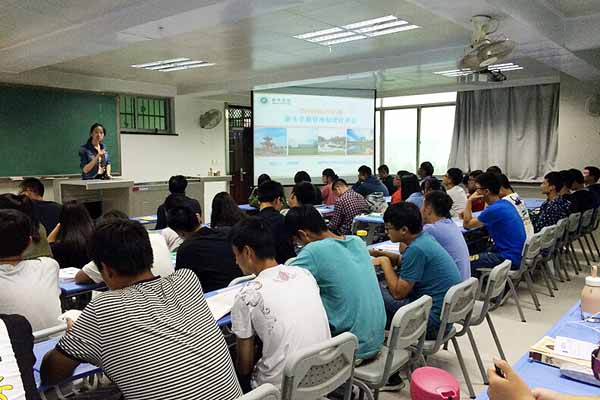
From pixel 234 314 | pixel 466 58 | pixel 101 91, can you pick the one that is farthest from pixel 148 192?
pixel 234 314

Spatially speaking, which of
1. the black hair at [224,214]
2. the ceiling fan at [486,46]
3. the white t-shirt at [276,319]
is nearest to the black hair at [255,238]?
the white t-shirt at [276,319]

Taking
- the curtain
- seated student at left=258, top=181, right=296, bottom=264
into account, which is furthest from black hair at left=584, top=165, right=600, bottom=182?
seated student at left=258, top=181, right=296, bottom=264

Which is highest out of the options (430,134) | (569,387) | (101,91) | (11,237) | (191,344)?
(101,91)

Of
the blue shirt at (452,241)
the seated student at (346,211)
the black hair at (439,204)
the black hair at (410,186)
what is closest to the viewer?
the blue shirt at (452,241)

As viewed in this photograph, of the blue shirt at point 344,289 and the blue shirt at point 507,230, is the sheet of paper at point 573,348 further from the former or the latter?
the blue shirt at point 507,230

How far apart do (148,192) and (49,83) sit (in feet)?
7.99

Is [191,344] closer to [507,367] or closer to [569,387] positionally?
[507,367]

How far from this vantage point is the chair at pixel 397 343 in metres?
2.07

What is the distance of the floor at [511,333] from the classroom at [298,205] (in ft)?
0.09

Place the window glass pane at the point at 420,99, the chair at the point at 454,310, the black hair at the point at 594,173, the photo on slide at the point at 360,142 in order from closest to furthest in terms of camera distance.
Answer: the chair at the point at 454,310 < the black hair at the point at 594,173 < the photo on slide at the point at 360,142 < the window glass pane at the point at 420,99

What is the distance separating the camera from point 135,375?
131cm

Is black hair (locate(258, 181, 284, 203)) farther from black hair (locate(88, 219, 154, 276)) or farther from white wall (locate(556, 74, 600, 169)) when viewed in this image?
white wall (locate(556, 74, 600, 169))

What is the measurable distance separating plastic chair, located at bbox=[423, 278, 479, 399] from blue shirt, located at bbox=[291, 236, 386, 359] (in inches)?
17.9

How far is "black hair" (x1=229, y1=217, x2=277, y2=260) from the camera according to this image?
6.34 feet
